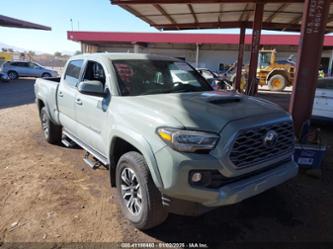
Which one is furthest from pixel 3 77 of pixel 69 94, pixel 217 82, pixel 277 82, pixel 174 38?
pixel 69 94

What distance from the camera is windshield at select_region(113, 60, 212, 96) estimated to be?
363 centimetres

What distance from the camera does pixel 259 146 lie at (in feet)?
9.04

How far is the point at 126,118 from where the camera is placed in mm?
3049

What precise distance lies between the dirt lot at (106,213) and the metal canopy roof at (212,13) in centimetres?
581

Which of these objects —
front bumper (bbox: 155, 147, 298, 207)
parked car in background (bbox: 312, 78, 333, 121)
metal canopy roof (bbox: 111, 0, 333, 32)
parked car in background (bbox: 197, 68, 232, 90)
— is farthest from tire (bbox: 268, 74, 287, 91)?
front bumper (bbox: 155, 147, 298, 207)

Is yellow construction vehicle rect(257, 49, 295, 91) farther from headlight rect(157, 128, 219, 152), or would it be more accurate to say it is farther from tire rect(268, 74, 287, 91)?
headlight rect(157, 128, 219, 152)

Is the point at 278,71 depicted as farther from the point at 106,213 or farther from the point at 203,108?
the point at 106,213

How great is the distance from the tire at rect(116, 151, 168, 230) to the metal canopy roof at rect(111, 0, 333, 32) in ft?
21.1

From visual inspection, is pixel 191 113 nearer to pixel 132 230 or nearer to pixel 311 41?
pixel 132 230

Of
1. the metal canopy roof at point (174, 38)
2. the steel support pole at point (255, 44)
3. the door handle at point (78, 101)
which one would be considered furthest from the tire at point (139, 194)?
the metal canopy roof at point (174, 38)

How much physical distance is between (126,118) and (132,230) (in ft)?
4.13

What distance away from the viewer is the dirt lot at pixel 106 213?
3061 millimetres

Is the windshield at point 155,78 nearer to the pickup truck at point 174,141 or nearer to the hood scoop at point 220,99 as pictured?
the pickup truck at point 174,141

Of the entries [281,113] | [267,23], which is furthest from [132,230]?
[267,23]
